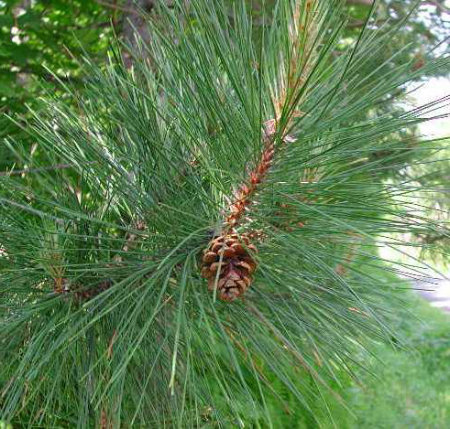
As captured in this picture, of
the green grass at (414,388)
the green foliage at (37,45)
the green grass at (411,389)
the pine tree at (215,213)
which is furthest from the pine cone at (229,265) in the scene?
the green grass at (414,388)

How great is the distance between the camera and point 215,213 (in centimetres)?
91

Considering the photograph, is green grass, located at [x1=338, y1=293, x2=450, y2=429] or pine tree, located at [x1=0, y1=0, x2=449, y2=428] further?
green grass, located at [x1=338, y1=293, x2=450, y2=429]

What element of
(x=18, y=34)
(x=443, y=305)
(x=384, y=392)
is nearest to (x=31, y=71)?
(x=18, y=34)

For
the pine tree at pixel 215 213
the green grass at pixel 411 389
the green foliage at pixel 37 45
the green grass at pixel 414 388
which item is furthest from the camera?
the green grass at pixel 414 388

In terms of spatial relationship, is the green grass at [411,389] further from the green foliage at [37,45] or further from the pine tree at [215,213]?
the green foliage at [37,45]

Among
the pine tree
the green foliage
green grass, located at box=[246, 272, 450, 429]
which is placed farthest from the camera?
green grass, located at box=[246, 272, 450, 429]

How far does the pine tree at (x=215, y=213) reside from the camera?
76cm

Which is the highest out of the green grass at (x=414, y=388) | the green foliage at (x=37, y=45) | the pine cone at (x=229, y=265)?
the green foliage at (x=37, y=45)

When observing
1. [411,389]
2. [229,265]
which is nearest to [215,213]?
[229,265]

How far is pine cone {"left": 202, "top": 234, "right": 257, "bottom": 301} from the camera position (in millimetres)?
790

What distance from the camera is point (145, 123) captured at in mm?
903

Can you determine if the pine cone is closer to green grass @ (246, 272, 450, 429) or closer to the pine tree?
the pine tree

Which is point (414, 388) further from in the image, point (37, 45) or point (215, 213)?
point (215, 213)

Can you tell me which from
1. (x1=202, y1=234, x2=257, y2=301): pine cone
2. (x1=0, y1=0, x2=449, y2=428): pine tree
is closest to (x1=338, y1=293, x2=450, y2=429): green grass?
(x1=0, y1=0, x2=449, y2=428): pine tree
